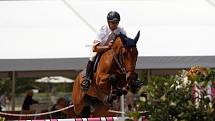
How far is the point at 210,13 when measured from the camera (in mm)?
10125

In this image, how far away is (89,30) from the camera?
920 cm

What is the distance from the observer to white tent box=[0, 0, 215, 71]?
8.45 m

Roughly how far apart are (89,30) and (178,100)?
19.5ft

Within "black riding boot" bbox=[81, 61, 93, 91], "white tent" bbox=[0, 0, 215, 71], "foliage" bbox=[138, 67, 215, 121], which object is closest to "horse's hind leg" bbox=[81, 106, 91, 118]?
"black riding boot" bbox=[81, 61, 93, 91]

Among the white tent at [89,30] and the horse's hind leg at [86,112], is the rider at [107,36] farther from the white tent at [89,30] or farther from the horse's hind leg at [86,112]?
the white tent at [89,30]

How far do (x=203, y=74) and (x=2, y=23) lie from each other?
646 cm

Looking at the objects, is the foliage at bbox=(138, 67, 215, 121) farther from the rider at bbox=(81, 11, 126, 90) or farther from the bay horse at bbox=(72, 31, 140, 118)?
the rider at bbox=(81, 11, 126, 90)

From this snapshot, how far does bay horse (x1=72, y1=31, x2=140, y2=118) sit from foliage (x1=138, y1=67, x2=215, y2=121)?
2.58 metres

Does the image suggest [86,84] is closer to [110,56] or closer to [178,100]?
[110,56]

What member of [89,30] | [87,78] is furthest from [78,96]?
[89,30]

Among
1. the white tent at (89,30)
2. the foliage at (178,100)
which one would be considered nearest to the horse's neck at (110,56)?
the white tent at (89,30)

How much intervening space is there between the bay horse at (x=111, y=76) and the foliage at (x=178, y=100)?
258 centimetres

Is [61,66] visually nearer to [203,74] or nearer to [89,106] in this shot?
[89,106]

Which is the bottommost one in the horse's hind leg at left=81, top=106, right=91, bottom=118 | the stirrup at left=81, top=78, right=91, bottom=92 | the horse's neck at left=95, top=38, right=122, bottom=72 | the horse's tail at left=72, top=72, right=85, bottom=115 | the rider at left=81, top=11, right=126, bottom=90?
the horse's hind leg at left=81, top=106, right=91, bottom=118
